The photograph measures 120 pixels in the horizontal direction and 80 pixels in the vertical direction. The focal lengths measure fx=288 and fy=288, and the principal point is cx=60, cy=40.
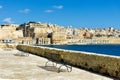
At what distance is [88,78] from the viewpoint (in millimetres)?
12148

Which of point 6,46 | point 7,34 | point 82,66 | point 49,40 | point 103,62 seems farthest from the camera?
point 7,34

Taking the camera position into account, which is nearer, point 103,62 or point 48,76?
point 48,76

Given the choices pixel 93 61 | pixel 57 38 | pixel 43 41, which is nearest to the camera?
pixel 93 61

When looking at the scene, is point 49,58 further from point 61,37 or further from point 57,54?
point 61,37

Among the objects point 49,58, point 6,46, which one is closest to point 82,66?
point 49,58

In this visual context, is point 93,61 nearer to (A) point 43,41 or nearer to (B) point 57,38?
(B) point 57,38

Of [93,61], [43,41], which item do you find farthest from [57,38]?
[93,61]

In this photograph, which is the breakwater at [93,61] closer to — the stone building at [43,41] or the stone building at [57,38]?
the stone building at [57,38]

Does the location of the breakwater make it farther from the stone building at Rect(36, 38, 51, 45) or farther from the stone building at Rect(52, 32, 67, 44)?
the stone building at Rect(36, 38, 51, 45)

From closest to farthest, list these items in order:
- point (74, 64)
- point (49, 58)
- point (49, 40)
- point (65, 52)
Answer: point (74, 64), point (65, 52), point (49, 58), point (49, 40)

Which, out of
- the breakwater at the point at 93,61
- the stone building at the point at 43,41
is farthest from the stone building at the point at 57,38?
the breakwater at the point at 93,61

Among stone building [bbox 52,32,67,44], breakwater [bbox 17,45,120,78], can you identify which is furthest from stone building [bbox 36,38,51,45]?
breakwater [bbox 17,45,120,78]

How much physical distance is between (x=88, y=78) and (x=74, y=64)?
477 centimetres

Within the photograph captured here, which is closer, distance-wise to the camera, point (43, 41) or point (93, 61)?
point (93, 61)
